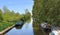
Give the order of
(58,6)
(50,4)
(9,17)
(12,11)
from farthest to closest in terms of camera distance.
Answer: (12,11) → (9,17) → (50,4) → (58,6)

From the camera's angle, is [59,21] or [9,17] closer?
[59,21]

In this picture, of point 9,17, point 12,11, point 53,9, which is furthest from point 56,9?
point 12,11

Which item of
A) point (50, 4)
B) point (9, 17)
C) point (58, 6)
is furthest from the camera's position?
point (9, 17)

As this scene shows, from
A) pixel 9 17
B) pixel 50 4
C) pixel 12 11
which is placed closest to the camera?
pixel 50 4

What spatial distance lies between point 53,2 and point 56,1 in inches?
23.4

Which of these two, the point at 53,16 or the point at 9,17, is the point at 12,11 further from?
the point at 53,16

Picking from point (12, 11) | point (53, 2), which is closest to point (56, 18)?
point (53, 2)

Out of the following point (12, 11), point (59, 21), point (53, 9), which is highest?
point (53, 9)

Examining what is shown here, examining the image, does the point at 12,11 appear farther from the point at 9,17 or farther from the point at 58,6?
the point at 58,6

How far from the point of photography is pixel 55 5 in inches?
529

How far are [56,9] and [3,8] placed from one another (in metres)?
37.2

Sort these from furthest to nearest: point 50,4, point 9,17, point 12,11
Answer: point 12,11 → point 9,17 → point 50,4

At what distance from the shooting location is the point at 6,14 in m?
49.6

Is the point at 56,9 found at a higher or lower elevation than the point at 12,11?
higher
